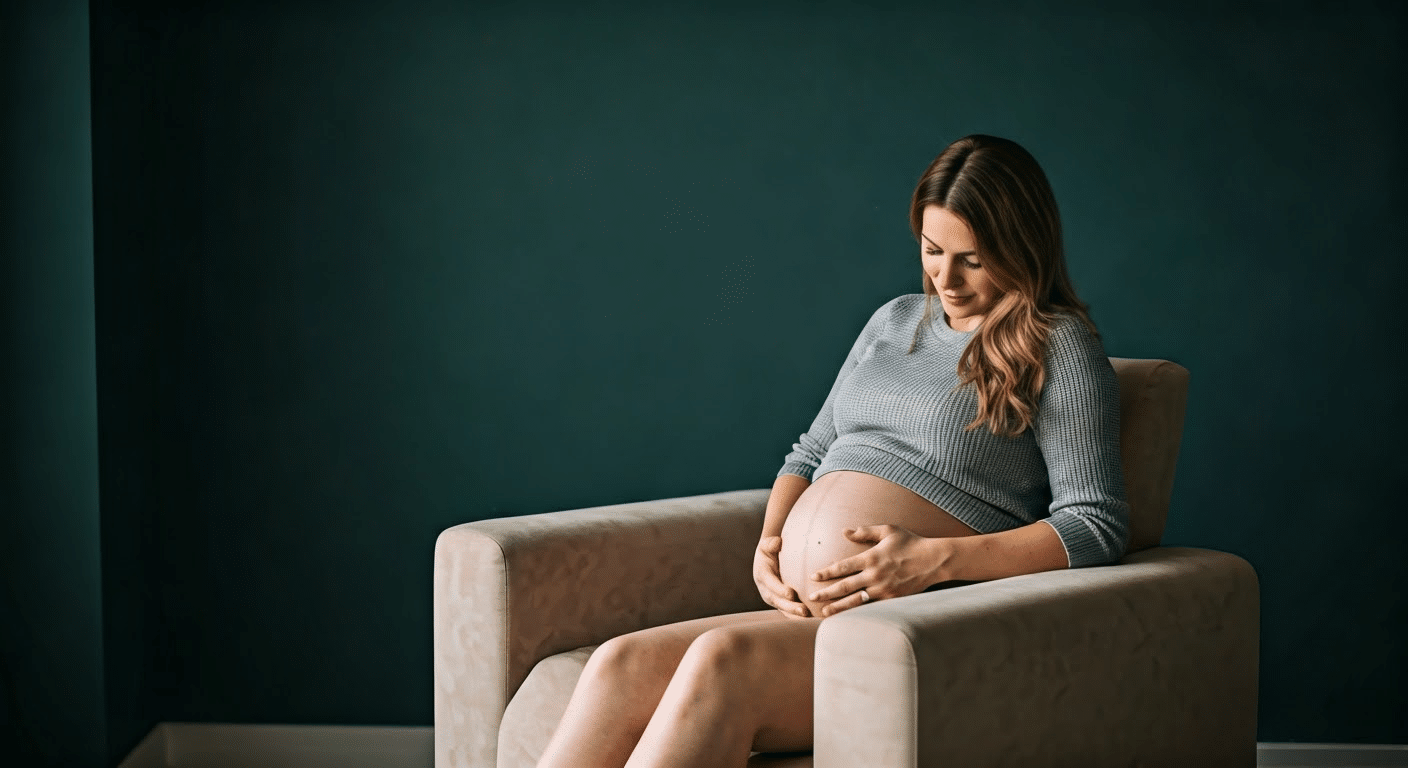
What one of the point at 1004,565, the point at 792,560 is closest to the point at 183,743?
the point at 792,560

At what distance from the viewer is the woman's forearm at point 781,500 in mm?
1995

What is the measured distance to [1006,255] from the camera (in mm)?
1777

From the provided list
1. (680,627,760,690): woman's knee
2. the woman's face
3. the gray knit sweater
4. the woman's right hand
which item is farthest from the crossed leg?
the woman's face

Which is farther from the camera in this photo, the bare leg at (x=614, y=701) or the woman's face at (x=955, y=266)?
the woman's face at (x=955, y=266)

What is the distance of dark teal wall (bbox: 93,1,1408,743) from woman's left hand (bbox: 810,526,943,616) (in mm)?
1084

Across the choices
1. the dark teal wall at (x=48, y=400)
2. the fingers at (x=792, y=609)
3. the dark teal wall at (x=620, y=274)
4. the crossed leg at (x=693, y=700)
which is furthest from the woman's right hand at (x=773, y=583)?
the dark teal wall at (x=48, y=400)

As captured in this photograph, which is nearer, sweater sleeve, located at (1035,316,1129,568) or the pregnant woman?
the pregnant woman

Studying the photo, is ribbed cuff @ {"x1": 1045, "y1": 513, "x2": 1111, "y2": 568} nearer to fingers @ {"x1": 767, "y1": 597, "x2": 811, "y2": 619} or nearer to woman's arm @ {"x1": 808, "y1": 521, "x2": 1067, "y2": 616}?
woman's arm @ {"x1": 808, "y1": 521, "x2": 1067, "y2": 616}

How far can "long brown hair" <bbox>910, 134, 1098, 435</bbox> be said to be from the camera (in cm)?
174

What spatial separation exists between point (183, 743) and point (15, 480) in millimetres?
689

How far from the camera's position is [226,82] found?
2.71 metres

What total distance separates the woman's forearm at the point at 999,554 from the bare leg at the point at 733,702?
0.21 metres

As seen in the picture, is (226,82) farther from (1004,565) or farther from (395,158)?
(1004,565)

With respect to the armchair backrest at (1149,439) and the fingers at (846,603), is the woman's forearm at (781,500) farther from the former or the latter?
the armchair backrest at (1149,439)
